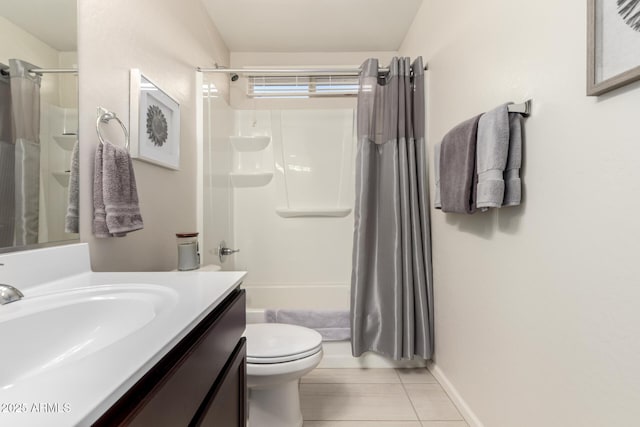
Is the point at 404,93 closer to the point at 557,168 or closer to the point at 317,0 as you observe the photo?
the point at 317,0

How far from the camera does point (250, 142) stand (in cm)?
275

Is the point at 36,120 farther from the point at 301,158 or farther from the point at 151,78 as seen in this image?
the point at 301,158

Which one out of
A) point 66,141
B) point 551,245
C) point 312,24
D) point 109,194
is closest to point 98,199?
point 109,194

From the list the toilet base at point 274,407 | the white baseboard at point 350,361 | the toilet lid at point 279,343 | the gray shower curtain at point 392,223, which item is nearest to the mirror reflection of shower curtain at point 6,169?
the toilet lid at point 279,343

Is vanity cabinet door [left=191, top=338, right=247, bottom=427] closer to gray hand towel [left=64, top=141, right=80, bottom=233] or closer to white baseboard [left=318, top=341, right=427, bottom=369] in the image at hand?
gray hand towel [left=64, top=141, right=80, bottom=233]

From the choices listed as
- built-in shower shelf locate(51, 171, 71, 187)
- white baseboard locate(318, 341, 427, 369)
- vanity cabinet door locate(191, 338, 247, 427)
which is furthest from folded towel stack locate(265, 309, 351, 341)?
built-in shower shelf locate(51, 171, 71, 187)

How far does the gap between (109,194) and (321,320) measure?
139 cm

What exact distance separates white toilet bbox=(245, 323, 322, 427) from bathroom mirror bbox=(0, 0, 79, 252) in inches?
32.5

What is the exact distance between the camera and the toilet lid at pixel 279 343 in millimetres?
1304

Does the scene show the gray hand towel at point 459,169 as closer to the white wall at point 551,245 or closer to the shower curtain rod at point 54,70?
the white wall at point 551,245

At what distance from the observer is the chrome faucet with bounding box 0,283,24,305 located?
688 mm

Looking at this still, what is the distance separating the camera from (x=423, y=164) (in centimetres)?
195

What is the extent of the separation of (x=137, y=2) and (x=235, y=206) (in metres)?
1.69

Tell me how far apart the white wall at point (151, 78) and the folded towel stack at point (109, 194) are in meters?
0.04
